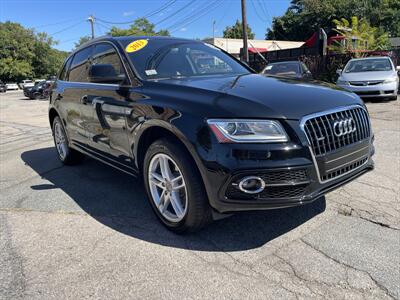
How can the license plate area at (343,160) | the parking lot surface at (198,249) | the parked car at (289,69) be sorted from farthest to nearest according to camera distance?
the parked car at (289,69), the license plate area at (343,160), the parking lot surface at (198,249)

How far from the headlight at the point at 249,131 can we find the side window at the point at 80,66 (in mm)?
2569

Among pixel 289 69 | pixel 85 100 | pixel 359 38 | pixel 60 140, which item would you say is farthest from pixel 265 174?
pixel 359 38

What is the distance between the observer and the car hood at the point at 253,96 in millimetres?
2625

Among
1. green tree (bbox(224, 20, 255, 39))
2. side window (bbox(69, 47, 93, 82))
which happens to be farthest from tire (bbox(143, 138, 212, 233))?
green tree (bbox(224, 20, 255, 39))

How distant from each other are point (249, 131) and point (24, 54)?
70.4m

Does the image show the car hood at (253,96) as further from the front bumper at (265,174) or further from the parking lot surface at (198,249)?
the parking lot surface at (198,249)

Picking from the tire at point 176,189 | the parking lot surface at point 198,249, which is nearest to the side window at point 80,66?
the parking lot surface at point 198,249

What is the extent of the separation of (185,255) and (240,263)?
1.45ft

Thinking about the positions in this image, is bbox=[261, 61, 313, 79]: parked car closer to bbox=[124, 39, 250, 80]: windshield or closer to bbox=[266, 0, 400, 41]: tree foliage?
bbox=[124, 39, 250, 80]: windshield

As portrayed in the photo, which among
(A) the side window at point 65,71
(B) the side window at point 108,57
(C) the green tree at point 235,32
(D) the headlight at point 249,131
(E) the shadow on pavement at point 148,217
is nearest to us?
(D) the headlight at point 249,131

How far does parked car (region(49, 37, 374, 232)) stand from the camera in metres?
2.57

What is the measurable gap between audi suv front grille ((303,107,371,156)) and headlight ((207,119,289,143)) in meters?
0.21

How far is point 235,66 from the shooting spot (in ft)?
14.2

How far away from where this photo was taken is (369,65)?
12000 millimetres
